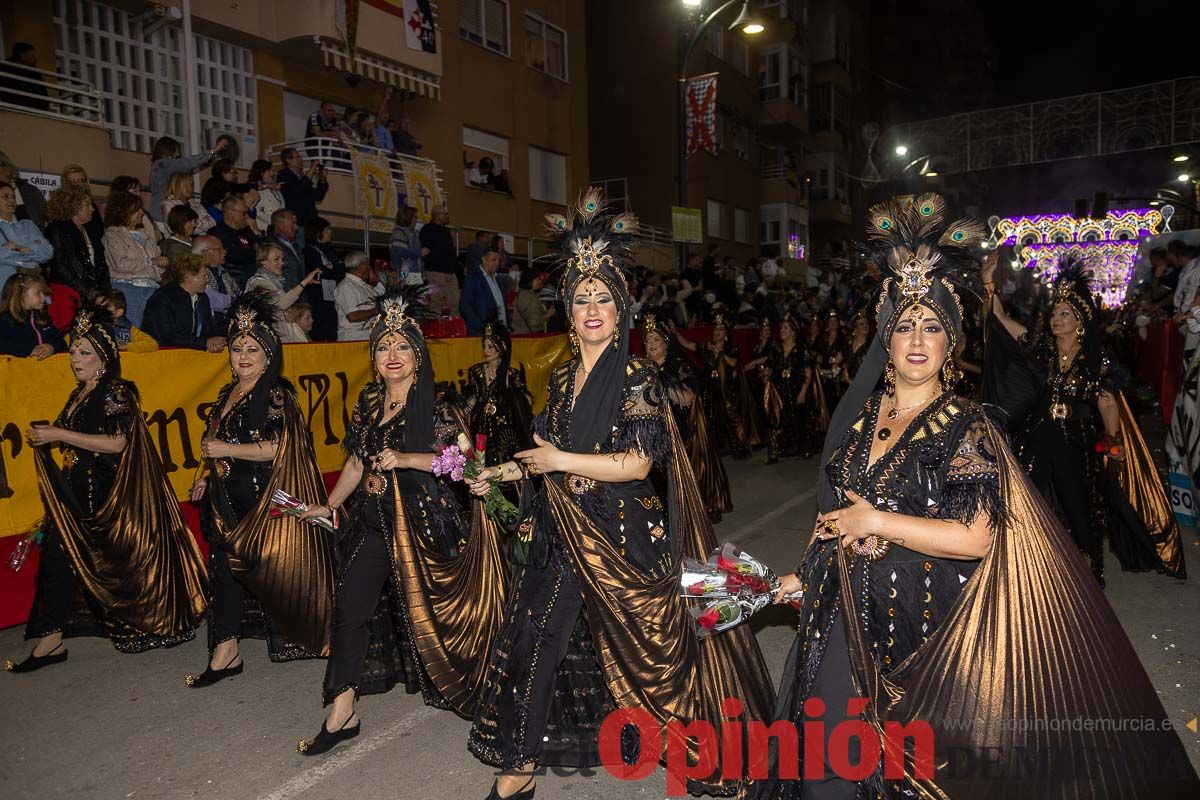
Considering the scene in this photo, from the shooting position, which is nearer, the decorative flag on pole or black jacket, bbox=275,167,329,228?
black jacket, bbox=275,167,329,228

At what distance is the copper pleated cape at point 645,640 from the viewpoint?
11.9ft

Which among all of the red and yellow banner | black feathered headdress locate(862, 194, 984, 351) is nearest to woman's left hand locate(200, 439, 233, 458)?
the red and yellow banner

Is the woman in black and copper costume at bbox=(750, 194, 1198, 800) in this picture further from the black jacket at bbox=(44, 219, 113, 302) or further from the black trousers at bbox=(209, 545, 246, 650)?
the black jacket at bbox=(44, 219, 113, 302)

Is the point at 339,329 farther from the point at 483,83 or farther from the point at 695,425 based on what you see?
the point at 483,83

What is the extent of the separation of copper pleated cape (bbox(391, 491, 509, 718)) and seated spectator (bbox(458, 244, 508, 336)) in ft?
23.2

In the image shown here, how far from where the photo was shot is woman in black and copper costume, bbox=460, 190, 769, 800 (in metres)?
3.62

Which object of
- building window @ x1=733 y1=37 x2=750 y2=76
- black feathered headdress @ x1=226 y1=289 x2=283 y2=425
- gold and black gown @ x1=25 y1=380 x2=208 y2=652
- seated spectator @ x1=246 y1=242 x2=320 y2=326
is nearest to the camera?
black feathered headdress @ x1=226 y1=289 x2=283 y2=425

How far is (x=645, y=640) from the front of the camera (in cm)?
363

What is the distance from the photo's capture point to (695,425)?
8641 millimetres

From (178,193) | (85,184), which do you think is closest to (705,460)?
(178,193)

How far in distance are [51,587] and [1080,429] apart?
23.5ft

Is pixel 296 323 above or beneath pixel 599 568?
above

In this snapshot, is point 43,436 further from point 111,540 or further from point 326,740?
point 326,740

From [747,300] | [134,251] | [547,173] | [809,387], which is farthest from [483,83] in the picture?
[134,251]
